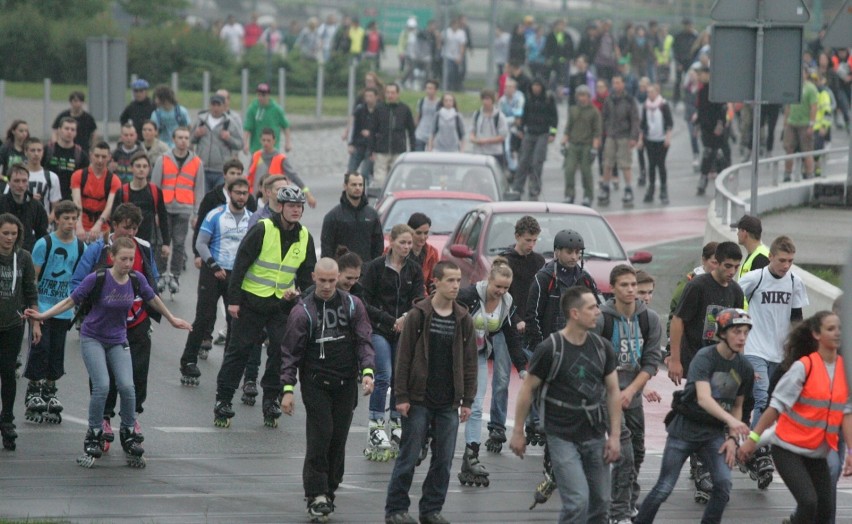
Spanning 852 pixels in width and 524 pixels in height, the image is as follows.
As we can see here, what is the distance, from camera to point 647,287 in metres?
11.3

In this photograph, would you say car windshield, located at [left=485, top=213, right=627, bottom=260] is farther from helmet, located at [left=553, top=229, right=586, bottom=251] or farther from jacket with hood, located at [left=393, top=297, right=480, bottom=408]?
jacket with hood, located at [left=393, top=297, right=480, bottom=408]

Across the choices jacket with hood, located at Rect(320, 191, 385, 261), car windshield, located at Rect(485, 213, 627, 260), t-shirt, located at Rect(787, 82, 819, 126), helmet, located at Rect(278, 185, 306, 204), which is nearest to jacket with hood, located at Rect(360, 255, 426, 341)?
helmet, located at Rect(278, 185, 306, 204)

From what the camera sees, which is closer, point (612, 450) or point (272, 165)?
point (612, 450)

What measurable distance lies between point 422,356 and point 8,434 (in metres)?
3.46

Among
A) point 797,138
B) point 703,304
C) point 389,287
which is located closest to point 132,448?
point 389,287

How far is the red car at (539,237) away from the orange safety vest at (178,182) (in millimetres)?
2935

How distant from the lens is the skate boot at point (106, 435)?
38.0 feet

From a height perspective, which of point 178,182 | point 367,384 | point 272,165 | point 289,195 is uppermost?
point 289,195

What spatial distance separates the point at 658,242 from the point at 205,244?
10.0m

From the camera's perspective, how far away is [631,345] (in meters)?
10.2

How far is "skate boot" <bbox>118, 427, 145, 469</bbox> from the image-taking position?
37.4 feet

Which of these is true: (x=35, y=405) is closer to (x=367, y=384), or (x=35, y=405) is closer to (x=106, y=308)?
(x=106, y=308)

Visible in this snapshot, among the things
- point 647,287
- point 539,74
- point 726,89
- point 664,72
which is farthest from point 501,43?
point 647,287

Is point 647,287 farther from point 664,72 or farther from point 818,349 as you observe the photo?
point 664,72
